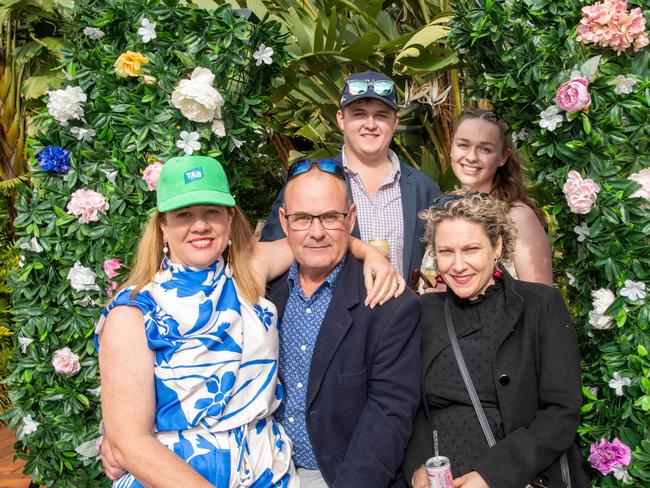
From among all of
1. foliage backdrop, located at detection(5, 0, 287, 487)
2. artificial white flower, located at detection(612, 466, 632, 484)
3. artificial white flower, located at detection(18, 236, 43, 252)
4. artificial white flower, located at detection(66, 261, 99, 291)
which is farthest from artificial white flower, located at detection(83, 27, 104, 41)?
artificial white flower, located at detection(612, 466, 632, 484)

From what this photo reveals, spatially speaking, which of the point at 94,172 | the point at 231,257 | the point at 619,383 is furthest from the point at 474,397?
the point at 94,172

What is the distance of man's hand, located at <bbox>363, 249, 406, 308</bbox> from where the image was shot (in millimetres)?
2699

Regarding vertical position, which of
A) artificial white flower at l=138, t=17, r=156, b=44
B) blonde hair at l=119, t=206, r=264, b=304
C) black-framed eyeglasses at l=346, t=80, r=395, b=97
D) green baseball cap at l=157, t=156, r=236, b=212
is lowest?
blonde hair at l=119, t=206, r=264, b=304

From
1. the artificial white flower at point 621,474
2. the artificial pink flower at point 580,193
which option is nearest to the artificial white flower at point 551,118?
the artificial pink flower at point 580,193

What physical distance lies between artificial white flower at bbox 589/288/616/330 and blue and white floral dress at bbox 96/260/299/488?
1340 mm

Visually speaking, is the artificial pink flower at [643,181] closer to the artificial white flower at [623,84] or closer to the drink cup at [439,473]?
the artificial white flower at [623,84]

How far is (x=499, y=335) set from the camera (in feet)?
8.61

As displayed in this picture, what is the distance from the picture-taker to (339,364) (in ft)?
8.78

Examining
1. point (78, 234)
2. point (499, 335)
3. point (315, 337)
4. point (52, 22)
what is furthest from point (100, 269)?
point (52, 22)

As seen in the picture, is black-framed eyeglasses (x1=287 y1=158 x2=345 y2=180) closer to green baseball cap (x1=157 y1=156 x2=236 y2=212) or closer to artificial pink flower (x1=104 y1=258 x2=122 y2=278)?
green baseball cap (x1=157 y1=156 x2=236 y2=212)

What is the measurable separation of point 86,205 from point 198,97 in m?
0.80

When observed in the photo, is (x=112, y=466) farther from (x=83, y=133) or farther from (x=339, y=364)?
(x=83, y=133)

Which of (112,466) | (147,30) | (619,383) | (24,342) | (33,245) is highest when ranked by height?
(147,30)

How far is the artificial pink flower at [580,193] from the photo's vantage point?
9.19 feet
